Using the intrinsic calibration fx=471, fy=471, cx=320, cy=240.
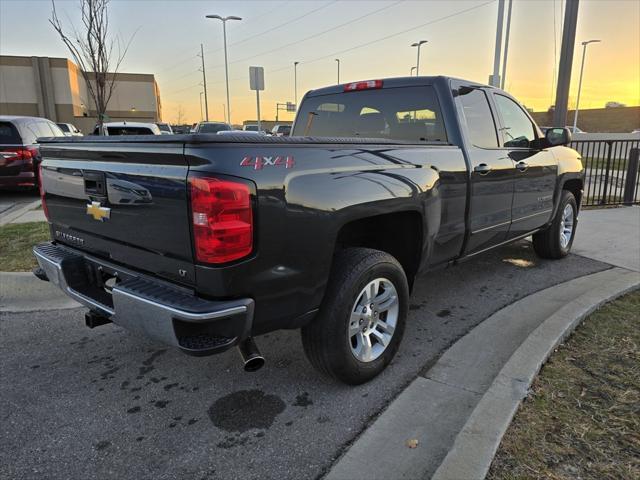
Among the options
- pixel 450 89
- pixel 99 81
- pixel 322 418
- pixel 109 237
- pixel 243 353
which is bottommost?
pixel 322 418

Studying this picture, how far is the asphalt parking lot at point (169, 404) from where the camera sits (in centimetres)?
232

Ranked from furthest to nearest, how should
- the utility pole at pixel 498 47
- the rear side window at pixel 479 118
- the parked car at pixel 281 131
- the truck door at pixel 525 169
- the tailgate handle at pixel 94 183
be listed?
the utility pole at pixel 498 47 → the truck door at pixel 525 169 → the parked car at pixel 281 131 → the rear side window at pixel 479 118 → the tailgate handle at pixel 94 183

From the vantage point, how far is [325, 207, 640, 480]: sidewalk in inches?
87.6

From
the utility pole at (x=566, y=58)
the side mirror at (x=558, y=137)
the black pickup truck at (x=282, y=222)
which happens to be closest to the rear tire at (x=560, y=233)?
the side mirror at (x=558, y=137)

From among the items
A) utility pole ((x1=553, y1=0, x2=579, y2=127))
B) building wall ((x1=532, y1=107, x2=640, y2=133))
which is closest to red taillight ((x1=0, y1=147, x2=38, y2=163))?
utility pole ((x1=553, y1=0, x2=579, y2=127))

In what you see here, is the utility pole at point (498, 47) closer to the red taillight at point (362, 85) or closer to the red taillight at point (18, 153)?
the red taillight at point (362, 85)

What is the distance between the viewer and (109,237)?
269cm

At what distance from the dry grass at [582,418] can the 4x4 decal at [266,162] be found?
172 cm

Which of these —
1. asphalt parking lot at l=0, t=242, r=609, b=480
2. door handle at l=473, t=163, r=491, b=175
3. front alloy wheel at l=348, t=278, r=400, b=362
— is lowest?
asphalt parking lot at l=0, t=242, r=609, b=480

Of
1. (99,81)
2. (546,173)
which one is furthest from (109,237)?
(99,81)

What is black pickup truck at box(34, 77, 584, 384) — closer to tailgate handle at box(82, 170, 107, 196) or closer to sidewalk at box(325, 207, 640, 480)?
tailgate handle at box(82, 170, 107, 196)

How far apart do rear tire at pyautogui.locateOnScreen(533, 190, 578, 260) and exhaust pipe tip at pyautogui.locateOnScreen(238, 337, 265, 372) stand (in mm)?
4274

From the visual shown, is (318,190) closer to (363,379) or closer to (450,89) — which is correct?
(363,379)

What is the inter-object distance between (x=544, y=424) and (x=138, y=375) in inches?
97.3
